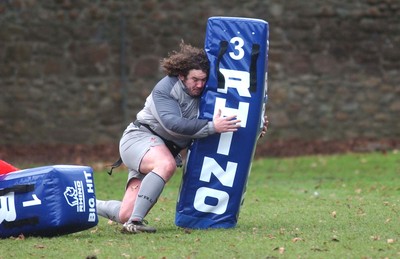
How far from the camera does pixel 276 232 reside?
8.98 m

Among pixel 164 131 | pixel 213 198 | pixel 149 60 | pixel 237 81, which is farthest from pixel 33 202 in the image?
pixel 149 60

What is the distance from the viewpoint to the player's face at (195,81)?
9016 mm

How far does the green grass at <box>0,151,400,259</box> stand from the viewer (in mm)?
7934

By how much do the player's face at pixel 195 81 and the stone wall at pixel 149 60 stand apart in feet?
32.4

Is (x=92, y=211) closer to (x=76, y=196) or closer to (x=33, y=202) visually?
(x=76, y=196)

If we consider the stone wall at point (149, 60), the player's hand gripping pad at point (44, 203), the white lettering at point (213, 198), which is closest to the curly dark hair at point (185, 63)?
the white lettering at point (213, 198)

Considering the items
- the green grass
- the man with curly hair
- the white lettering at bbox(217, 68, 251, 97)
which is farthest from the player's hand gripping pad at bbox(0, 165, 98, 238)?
the white lettering at bbox(217, 68, 251, 97)

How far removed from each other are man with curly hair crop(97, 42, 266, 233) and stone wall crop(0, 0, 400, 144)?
9860 millimetres

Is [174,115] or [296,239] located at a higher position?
[174,115]

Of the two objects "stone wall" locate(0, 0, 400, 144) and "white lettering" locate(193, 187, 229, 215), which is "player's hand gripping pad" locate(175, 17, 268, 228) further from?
"stone wall" locate(0, 0, 400, 144)

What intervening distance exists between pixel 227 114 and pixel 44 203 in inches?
64.5

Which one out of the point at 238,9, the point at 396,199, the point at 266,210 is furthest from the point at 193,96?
the point at 238,9

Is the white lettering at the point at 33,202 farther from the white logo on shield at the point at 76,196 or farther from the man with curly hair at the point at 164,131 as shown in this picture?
the man with curly hair at the point at 164,131

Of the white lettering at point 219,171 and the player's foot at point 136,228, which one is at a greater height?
the white lettering at point 219,171
